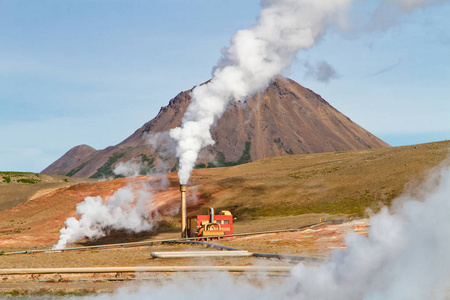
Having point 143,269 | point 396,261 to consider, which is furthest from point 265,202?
point 396,261

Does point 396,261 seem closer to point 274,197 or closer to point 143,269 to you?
point 143,269

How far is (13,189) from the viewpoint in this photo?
130875 mm

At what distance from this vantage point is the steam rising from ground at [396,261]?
446 inches

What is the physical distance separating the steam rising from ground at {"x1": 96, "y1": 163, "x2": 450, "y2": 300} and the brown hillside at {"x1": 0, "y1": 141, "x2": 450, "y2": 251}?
161 ft

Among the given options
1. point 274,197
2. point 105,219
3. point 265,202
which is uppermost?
point 274,197

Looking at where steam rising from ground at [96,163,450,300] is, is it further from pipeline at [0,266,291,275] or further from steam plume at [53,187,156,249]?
steam plume at [53,187,156,249]

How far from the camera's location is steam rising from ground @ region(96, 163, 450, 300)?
11328 mm

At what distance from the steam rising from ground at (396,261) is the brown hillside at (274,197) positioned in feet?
161

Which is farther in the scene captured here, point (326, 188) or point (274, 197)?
point (274, 197)

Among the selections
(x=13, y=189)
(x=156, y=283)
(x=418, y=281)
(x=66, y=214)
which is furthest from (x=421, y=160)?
(x=13, y=189)

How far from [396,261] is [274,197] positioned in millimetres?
75462

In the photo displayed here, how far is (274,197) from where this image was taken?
8706 cm

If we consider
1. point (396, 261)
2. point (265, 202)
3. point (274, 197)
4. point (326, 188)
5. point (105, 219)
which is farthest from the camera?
point (274, 197)

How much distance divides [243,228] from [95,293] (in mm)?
49491
